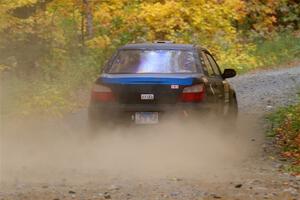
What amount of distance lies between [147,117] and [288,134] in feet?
9.03

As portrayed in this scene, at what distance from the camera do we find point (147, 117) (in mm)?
Answer: 9695

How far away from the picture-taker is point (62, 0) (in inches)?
721

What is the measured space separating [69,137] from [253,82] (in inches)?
415

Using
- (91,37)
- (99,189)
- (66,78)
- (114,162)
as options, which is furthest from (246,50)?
(99,189)

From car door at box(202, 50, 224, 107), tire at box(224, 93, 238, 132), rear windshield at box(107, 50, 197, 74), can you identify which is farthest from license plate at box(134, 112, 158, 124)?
tire at box(224, 93, 238, 132)

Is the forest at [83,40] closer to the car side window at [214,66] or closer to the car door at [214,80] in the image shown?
the car side window at [214,66]

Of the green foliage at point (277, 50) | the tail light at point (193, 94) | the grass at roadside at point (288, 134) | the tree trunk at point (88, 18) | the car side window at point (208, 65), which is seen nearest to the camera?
the grass at roadside at point (288, 134)

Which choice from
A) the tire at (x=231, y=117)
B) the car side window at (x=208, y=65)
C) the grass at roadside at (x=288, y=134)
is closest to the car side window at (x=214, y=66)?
the car side window at (x=208, y=65)

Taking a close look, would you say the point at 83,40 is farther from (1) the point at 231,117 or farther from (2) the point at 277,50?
(2) the point at 277,50

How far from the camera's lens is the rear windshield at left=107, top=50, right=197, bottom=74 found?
33.3 ft

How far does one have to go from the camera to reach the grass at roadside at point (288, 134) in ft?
30.9

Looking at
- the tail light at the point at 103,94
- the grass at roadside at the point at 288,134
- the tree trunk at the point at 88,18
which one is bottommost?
the grass at roadside at the point at 288,134

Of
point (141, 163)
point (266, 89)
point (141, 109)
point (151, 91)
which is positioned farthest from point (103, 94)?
point (266, 89)

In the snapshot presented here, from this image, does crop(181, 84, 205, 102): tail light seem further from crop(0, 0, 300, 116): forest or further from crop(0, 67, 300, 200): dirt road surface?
crop(0, 0, 300, 116): forest
